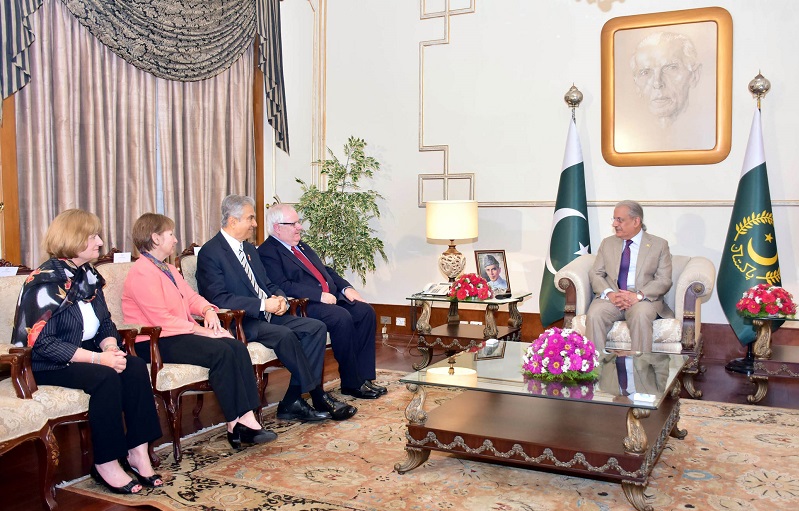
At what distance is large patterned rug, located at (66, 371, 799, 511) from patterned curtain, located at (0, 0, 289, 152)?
8.77 ft

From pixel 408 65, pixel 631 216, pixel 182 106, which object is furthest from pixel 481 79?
pixel 182 106

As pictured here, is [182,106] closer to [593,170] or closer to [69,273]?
[69,273]

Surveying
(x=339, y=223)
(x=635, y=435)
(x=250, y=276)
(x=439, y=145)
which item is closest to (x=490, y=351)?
(x=635, y=435)

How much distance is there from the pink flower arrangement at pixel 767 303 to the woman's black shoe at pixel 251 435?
3.24 meters

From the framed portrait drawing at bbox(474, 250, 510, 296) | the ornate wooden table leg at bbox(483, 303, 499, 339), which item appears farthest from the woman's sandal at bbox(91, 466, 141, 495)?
the framed portrait drawing at bbox(474, 250, 510, 296)

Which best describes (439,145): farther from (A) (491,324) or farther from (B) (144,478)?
(B) (144,478)

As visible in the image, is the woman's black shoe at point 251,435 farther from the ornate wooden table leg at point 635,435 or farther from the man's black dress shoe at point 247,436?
the ornate wooden table leg at point 635,435

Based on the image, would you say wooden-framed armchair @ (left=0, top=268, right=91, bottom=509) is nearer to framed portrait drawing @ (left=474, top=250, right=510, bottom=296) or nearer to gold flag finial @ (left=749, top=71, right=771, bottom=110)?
framed portrait drawing @ (left=474, top=250, right=510, bottom=296)

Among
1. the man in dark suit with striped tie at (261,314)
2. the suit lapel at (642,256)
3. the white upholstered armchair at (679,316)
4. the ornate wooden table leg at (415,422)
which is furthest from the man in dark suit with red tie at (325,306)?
the suit lapel at (642,256)

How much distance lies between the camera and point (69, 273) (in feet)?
10.5

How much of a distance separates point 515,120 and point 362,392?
2.97 m

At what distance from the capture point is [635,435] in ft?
9.63

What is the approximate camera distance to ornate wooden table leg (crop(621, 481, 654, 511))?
291 centimetres

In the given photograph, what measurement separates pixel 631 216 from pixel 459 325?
1726 millimetres
